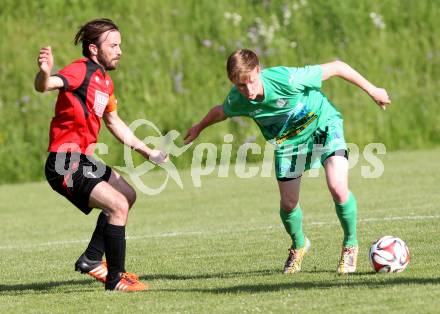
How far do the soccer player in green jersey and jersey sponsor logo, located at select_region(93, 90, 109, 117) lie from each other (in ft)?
2.58

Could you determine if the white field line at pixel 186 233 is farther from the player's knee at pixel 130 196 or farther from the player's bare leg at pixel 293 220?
the player's knee at pixel 130 196

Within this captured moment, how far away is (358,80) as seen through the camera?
893 cm

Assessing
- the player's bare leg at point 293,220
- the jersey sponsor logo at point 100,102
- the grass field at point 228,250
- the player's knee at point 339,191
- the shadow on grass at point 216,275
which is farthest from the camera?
the player's bare leg at point 293,220

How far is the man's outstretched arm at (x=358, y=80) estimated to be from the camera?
8.76m

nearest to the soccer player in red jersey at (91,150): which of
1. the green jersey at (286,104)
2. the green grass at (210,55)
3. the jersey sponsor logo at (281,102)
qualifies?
the green jersey at (286,104)

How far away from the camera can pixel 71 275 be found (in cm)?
1003

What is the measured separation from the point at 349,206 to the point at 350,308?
207cm

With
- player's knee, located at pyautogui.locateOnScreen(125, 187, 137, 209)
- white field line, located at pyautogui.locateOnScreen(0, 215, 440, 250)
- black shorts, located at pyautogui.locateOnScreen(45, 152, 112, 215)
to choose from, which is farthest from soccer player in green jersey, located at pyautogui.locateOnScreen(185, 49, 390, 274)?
white field line, located at pyautogui.locateOnScreen(0, 215, 440, 250)

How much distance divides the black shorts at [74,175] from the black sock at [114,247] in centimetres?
28

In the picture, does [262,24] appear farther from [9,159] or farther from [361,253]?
[361,253]

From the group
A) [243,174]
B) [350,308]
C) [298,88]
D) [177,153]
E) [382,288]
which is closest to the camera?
[350,308]

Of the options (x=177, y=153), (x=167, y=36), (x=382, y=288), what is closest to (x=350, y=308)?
(x=382, y=288)

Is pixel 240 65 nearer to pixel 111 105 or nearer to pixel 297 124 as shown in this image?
pixel 297 124

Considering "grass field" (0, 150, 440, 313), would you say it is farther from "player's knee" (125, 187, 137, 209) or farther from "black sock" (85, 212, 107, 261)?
"player's knee" (125, 187, 137, 209)
